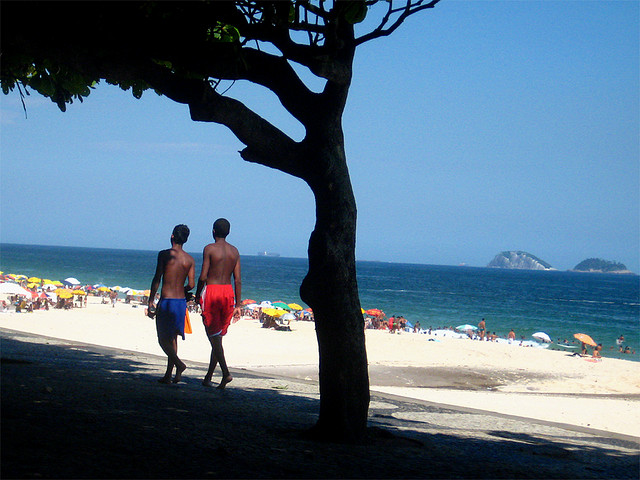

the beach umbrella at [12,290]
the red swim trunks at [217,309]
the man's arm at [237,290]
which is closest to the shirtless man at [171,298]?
the red swim trunks at [217,309]

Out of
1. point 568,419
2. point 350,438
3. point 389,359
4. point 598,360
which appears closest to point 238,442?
point 350,438

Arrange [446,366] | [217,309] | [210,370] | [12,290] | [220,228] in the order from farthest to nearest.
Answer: [12,290] → [446,366] → [210,370] → [220,228] → [217,309]

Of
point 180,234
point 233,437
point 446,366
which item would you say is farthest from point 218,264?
point 446,366

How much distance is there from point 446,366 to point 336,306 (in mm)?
13121

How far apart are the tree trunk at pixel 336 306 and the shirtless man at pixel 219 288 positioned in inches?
79.1

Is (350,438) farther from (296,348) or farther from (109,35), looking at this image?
(296,348)

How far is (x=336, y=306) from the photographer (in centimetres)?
504

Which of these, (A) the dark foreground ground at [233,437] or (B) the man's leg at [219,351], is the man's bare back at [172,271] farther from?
(A) the dark foreground ground at [233,437]

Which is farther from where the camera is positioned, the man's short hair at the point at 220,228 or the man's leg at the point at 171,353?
the man's short hair at the point at 220,228

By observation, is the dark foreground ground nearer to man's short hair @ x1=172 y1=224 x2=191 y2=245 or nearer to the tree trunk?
the tree trunk

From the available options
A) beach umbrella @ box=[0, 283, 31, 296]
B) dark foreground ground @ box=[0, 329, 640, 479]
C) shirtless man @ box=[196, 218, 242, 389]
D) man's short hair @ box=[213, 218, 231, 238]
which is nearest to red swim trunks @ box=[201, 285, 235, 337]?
shirtless man @ box=[196, 218, 242, 389]

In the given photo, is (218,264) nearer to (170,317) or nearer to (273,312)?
(170,317)

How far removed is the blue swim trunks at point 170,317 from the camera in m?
7.04

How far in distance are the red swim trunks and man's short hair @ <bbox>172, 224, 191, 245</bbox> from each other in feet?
2.02
